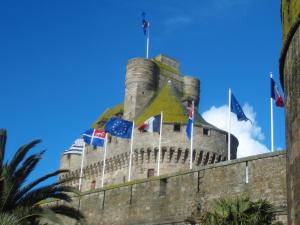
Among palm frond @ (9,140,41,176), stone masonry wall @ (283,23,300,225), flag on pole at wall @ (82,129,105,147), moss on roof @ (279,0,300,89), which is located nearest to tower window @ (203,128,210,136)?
flag on pole at wall @ (82,129,105,147)

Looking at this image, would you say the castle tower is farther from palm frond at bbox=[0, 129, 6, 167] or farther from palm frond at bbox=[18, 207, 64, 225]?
palm frond at bbox=[18, 207, 64, 225]

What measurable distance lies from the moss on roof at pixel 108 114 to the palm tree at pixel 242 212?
89.5 feet

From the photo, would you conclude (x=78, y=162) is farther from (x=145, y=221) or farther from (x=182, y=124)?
(x=145, y=221)

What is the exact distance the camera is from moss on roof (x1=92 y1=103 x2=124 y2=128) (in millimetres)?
43406

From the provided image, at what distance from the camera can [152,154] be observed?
119ft

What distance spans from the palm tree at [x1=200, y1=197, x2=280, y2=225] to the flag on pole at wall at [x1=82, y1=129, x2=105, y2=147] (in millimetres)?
14950

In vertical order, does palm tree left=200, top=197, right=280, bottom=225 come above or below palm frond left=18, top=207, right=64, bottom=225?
above

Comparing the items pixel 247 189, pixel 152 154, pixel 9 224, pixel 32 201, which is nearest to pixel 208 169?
pixel 247 189

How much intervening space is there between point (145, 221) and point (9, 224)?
715 centimetres

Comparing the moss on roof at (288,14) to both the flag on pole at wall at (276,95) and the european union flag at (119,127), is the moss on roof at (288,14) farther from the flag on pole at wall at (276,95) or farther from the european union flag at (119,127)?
the european union flag at (119,127)

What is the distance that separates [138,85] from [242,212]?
25.6 meters

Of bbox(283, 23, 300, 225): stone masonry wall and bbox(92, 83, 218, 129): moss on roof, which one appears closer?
bbox(283, 23, 300, 225): stone masonry wall

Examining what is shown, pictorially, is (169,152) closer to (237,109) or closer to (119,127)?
(119,127)

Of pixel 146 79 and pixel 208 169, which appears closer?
pixel 208 169
